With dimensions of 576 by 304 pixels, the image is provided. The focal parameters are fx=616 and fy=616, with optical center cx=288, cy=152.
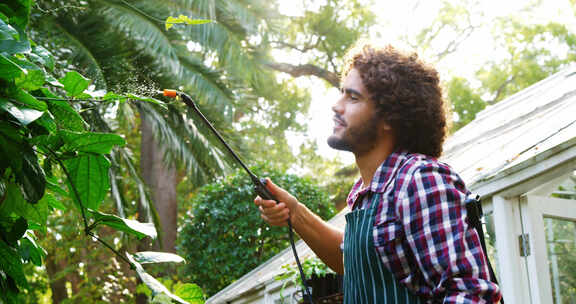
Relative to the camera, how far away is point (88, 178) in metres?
1.05

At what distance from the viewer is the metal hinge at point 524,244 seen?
3.34 m

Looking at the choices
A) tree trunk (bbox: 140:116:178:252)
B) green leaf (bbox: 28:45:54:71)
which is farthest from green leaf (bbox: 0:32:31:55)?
tree trunk (bbox: 140:116:178:252)

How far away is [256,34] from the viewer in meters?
10.8

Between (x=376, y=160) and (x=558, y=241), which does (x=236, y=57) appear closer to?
(x=558, y=241)

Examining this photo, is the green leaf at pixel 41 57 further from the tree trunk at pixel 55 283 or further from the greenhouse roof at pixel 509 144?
the tree trunk at pixel 55 283

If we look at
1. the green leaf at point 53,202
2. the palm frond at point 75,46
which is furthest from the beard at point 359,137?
the palm frond at point 75,46

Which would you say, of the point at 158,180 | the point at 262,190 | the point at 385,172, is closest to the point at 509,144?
the point at 385,172

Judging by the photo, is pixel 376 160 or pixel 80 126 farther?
pixel 376 160

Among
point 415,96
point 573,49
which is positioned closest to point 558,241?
point 415,96

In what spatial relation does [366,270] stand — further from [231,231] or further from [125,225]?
[231,231]

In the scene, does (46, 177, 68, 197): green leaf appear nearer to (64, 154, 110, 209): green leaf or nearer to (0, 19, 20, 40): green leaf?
(64, 154, 110, 209): green leaf

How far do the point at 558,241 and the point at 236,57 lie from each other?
309 inches

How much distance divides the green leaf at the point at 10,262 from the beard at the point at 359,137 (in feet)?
3.30

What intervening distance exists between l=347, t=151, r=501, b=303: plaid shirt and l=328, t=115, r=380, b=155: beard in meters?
0.21
